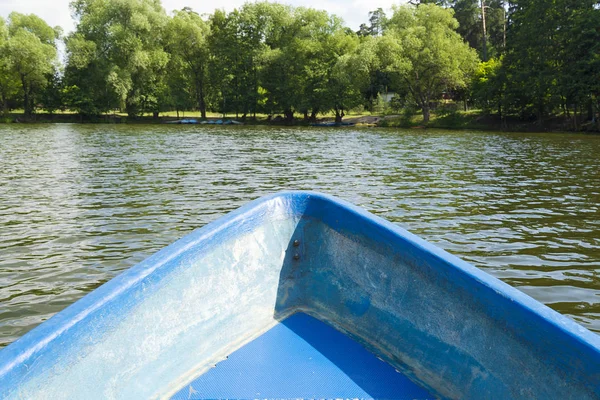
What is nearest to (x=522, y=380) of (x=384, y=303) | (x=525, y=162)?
(x=384, y=303)

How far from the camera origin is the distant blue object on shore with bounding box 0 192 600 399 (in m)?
2.18

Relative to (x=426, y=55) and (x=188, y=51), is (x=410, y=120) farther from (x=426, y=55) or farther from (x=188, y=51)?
(x=188, y=51)

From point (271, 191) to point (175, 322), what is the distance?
9540 millimetres

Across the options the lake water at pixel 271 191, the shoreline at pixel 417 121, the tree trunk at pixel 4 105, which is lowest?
the lake water at pixel 271 191

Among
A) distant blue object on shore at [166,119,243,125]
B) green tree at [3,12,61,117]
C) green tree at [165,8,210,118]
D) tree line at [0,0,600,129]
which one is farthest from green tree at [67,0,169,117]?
distant blue object on shore at [166,119,243,125]

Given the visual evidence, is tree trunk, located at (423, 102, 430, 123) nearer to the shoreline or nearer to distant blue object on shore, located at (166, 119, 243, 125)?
the shoreline

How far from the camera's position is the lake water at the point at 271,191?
6305 mm

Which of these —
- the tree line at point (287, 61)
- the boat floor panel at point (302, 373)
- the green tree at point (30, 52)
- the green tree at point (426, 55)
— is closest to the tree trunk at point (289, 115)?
the tree line at point (287, 61)

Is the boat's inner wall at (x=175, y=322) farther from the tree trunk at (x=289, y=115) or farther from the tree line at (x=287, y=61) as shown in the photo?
the tree trunk at (x=289, y=115)

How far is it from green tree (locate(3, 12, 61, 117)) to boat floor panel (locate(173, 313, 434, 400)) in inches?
2365

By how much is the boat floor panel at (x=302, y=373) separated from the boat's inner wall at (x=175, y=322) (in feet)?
0.50

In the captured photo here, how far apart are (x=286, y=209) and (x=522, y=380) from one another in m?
1.78

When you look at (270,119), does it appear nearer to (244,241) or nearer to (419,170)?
(419,170)

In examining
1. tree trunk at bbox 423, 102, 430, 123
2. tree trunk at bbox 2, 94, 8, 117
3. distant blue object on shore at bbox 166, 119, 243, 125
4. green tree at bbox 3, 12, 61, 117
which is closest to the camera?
tree trunk at bbox 423, 102, 430, 123
